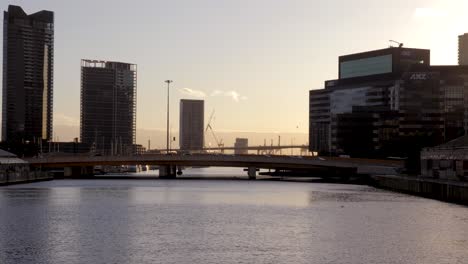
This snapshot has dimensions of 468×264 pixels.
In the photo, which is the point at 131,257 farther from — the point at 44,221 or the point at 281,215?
the point at 281,215

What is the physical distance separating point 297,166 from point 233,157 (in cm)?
1681

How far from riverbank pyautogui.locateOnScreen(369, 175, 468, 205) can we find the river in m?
2.78

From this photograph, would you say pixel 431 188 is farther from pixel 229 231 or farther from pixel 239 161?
pixel 239 161

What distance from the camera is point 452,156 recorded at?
4776 inches

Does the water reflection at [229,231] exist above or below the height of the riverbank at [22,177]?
below

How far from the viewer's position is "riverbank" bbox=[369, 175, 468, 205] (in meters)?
101

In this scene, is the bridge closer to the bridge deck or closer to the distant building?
the bridge deck

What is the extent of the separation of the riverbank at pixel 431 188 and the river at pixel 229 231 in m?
2.78

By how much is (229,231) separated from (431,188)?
5936cm

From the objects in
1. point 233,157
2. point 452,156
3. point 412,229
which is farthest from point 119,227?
point 233,157

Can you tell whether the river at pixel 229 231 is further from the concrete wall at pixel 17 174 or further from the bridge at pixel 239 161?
the bridge at pixel 239 161

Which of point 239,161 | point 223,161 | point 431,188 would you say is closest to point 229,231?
point 431,188

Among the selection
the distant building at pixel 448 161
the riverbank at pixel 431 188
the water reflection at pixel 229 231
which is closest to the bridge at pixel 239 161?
the riverbank at pixel 431 188

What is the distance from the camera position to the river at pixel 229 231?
5188 cm
